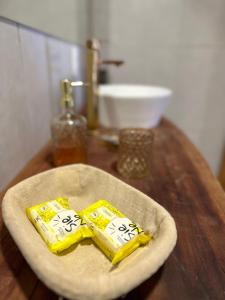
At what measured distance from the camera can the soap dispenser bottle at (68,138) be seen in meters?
0.51

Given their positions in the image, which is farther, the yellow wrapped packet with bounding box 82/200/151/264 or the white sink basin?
the white sink basin

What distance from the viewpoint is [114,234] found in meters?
0.27

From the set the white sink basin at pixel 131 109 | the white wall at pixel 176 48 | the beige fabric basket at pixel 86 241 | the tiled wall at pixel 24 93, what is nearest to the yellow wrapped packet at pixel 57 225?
the beige fabric basket at pixel 86 241

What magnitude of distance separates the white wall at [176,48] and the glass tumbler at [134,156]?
2.64ft

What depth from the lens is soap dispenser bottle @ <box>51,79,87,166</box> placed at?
509 mm

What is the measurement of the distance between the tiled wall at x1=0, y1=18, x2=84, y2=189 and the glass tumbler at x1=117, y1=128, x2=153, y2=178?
239 millimetres

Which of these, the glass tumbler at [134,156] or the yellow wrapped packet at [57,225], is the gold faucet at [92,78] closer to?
the glass tumbler at [134,156]

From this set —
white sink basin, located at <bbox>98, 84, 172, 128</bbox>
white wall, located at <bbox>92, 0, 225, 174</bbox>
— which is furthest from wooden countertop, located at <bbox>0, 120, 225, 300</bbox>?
white wall, located at <bbox>92, 0, 225, 174</bbox>

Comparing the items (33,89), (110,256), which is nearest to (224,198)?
(110,256)

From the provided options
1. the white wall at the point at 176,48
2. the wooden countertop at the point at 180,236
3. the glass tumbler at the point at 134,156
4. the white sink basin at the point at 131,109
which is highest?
the white wall at the point at 176,48

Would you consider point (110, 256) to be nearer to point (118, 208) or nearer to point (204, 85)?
point (118, 208)

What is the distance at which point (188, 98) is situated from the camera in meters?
1.24

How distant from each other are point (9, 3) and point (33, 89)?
0.61 feet

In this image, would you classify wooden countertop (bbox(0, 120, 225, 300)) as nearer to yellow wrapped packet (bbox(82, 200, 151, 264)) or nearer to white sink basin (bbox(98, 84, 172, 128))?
yellow wrapped packet (bbox(82, 200, 151, 264))
